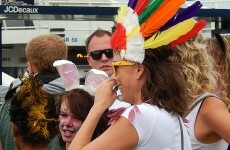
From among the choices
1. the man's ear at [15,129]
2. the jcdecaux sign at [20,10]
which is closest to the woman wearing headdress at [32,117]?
the man's ear at [15,129]

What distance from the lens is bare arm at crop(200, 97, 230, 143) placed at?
9.73 feet

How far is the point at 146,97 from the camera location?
2484 millimetres

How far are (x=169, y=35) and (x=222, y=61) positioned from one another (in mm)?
1108

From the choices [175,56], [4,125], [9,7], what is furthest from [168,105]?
[9,7]

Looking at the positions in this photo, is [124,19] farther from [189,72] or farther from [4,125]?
[4,125]

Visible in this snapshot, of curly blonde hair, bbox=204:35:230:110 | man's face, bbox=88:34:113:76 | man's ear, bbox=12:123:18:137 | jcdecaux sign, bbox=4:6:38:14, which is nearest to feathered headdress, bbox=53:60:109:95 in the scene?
man's ear, bbox=12:123:18:137

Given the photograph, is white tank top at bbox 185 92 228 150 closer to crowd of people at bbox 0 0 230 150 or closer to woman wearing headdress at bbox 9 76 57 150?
crowd of people at bbox 0 0 230 150

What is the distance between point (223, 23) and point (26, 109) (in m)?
9.35

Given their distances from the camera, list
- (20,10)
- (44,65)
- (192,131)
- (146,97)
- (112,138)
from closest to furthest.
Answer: (112,138) < (146,97) < (192,131) < (44,65) < (20,10)

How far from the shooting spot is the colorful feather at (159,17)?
2529 mm

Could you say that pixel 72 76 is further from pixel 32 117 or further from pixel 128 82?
pixel 128 82

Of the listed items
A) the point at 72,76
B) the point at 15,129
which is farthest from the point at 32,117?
the point at 72,76

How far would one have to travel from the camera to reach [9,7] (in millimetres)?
10156

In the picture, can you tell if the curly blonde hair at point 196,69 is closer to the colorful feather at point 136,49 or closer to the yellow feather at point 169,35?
the yellow feather at point 169,35
